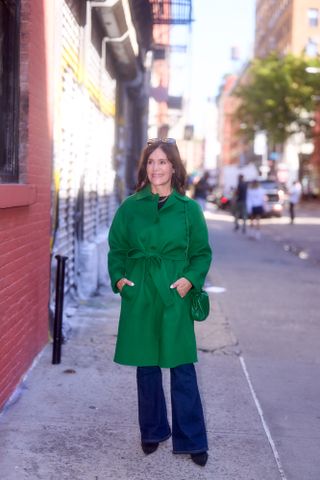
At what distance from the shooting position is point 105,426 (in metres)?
4.80

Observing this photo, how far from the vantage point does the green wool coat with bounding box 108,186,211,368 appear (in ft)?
13.5

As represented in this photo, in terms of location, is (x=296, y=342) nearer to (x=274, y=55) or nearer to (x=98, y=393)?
(x=98, y=393)

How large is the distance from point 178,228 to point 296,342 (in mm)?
3989

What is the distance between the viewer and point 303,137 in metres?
67.2

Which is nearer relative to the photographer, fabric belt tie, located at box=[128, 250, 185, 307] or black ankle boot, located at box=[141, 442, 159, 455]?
fabric belt tie, located at box=[128, 250, 185, 307]

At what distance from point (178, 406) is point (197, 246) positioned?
35.1 inches

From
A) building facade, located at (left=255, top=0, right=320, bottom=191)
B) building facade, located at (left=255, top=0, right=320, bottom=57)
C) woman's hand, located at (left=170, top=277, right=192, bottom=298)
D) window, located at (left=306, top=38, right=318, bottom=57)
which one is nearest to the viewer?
woman's hand, located at (left=170, top=277, right=192, bottom=298)

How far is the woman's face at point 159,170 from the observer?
4.24m

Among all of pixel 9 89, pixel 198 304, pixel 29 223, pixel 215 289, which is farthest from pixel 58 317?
pixel 215 289

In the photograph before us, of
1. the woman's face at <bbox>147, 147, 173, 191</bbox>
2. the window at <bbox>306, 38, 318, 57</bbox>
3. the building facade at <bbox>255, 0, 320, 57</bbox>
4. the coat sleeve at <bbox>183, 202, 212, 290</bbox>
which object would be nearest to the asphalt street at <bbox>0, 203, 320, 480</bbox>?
the coat sleeve at <bbox>183, 202, 212, 290</bbox>

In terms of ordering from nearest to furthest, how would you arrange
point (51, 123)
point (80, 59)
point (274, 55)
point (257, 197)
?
point (51, 123)
point (80, 59)
point (257, 197)
point (274, 55)

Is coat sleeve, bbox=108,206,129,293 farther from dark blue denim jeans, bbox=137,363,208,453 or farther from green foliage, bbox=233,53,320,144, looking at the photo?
green foliage, bbox=233,53,320,144

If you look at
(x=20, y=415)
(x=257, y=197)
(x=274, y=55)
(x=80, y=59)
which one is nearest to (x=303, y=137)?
(x=274, y=55)

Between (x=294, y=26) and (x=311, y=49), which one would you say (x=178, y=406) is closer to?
(x=311, y=49)
